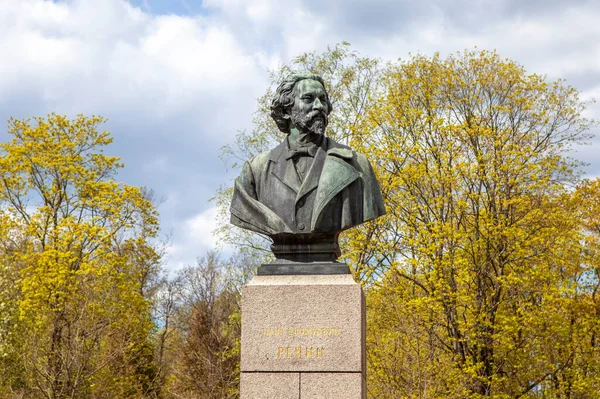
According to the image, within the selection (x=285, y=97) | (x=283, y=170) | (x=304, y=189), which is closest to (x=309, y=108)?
(x=285, y=97)

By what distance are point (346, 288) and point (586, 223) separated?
65.8 feet

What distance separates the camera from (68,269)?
2511 cm

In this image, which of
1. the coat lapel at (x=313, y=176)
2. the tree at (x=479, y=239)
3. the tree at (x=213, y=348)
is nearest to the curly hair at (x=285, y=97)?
the coat lapel at (x=313, y=176)

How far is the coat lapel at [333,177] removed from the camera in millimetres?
7982

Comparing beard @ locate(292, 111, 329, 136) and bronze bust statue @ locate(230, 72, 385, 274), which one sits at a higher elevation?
beard @ locate(292, 111, 329, 136)

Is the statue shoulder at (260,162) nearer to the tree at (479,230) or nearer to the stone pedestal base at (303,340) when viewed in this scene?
the stone pedestal base at (303,340)

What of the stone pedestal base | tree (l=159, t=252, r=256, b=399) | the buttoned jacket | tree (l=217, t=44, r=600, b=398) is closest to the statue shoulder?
the buttoned jacket

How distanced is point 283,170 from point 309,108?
729 millimetres

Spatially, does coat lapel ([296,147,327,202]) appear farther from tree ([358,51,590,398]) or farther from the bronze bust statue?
tree ([358,51,590,398])

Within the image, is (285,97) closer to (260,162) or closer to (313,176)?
(260,162)

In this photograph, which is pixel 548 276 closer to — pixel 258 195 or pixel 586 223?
pixel 586 223

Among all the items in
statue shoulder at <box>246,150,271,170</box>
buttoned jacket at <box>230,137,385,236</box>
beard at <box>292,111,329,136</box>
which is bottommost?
buttoned jacket at <box>230,137,385,236</box>

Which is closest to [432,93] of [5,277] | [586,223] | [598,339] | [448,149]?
[448,149]

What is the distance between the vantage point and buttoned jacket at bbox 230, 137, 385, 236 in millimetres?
8031
